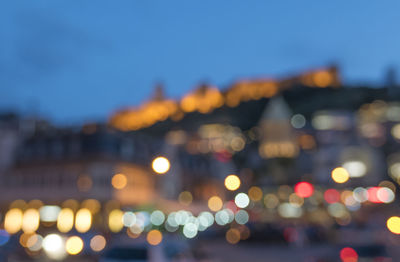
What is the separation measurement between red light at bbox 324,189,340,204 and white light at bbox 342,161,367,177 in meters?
16.8

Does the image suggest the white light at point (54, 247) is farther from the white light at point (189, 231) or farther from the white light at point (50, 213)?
the white light at point (50, 213)

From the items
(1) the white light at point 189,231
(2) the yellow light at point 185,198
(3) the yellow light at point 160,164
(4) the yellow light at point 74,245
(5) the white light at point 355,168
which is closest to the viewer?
(3) the yellow light at point 160,164

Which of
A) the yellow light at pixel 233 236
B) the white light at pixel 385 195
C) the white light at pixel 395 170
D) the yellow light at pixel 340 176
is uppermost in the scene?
the white light at pixel 395 170

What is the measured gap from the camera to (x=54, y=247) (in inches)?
685

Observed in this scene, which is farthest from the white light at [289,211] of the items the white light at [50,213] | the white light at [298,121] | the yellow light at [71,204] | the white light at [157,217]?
the white light at [298,121]

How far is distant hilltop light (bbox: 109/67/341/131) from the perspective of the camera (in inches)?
5886

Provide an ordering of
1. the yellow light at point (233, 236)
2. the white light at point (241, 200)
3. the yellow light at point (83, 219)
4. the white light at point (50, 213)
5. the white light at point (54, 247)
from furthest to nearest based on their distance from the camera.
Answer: the white light at point (241, 200)
the white light at point (50, 213)
the yellow light at point (83, 219)
the yellow light at point (233, 236)
the white light at point (54, 247)

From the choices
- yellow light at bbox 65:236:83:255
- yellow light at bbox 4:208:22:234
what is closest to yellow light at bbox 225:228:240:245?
yellow light at bbox 65:236:83:255

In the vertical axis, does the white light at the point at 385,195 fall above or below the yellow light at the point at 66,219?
above

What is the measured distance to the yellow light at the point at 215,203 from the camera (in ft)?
184

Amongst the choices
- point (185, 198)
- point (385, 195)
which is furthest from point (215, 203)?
point (385, 195)

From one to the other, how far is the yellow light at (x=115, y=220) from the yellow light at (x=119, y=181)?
84.4 inches

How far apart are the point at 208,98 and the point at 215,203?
95320 mm

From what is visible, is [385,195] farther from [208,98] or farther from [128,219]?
[208,98]
